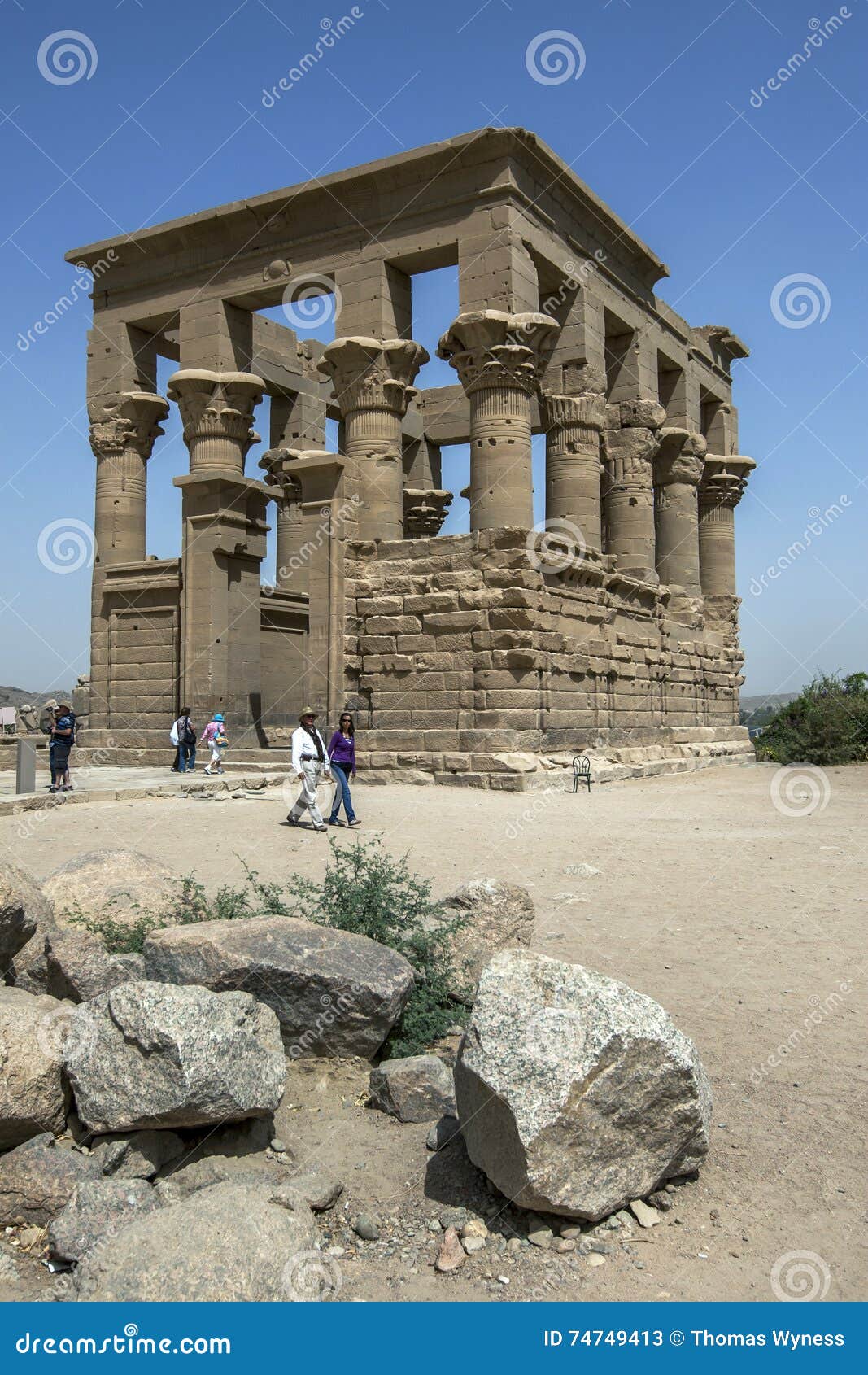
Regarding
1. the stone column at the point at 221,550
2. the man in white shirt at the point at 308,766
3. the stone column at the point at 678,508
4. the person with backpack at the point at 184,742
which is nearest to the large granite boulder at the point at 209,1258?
the man in white shirt at the point at 308,766

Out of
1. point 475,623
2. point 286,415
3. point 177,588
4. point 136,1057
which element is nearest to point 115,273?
point 286,415

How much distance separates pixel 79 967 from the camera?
15.6 ft

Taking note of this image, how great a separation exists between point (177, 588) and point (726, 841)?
43.4 feet

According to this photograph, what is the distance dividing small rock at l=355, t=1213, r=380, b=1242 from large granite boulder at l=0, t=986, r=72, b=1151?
4.27 feet

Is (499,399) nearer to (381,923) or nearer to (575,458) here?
(575,458)

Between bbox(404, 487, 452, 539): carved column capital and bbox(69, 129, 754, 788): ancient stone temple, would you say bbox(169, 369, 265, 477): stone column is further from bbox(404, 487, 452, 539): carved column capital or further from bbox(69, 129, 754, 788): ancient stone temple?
bbox(404, 487, 452, 539): carved column capital

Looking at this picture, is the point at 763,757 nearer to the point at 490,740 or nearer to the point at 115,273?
the point at 490,740

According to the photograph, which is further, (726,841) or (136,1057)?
(726,841)

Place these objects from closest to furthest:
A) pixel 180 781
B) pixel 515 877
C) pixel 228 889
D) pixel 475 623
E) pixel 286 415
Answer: pixel 228 889
pixel 515 877
pixel 180 781
pixel 475 623
pixel 286 415

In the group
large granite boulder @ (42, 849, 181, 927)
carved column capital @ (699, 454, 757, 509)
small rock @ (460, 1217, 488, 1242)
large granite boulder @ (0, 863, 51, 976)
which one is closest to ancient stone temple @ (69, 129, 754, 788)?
carved column capital @ (699, 454, 757, 509)

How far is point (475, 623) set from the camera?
1648 cm

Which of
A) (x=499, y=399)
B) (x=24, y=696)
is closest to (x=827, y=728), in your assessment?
(x=499, y=399)

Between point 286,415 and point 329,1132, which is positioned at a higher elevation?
point 286,415

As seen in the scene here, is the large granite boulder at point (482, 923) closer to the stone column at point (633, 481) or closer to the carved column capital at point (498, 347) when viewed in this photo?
the carved column capital at point (498, 347)
